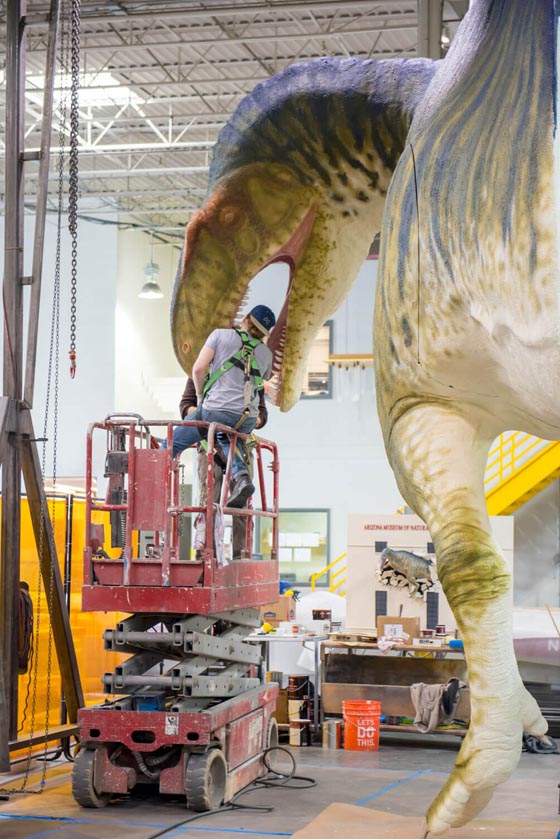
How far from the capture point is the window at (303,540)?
21312 millimetres

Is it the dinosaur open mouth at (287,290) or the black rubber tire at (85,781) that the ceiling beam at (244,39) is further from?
the dinosaur open mouth at (287,290)

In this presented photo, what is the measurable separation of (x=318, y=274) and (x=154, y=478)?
395 centimetres

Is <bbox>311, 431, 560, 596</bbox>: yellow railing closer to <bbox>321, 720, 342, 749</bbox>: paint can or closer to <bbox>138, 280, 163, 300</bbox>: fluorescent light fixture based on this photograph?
<bbox>321, 720, 342, 749</bbox>: paint can

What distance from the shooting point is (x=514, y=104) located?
1901mm

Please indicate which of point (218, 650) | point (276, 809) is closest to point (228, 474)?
point (218, 650)

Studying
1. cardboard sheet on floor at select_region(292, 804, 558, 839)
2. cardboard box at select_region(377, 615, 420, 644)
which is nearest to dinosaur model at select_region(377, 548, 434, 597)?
cardboard box at select_region(377, 615, 420, 644)

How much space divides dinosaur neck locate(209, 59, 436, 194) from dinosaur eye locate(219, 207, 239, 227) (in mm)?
78

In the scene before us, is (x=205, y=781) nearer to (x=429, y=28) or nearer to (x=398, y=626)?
(x=398, y=626)

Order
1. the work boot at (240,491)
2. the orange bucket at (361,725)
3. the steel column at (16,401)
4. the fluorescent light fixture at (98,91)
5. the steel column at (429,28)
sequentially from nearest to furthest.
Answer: the work boot at (240,491) → the steel column at (16,401) → the steel column at (429,28) → the orange bucket at (361,725) → the fluorescent light fixture at (98,91)

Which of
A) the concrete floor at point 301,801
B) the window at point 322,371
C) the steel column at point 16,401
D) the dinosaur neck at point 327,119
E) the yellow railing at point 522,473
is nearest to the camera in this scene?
the dinosaur neck at point 327,119

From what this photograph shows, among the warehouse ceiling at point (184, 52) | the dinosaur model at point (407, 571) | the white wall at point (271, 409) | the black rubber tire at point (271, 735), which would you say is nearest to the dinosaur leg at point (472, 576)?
the black rubber tire at point (271, 735)

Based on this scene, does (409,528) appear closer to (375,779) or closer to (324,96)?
(375,779)

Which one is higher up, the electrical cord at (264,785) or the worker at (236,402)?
the worker at (236,402)

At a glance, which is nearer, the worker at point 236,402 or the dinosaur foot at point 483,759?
the dinosaur foot at point 483,759
